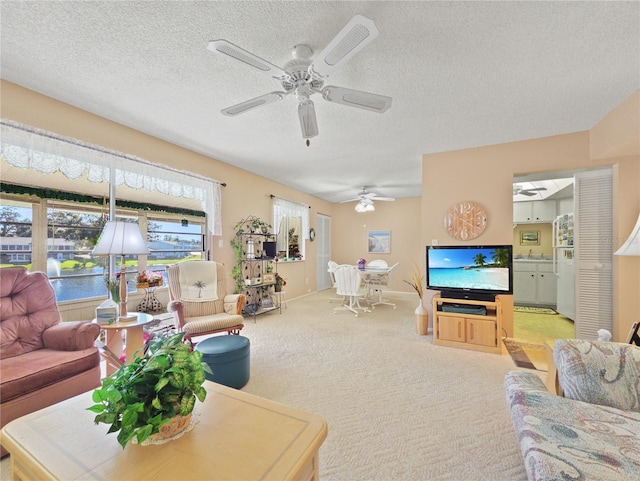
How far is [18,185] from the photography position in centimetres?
276

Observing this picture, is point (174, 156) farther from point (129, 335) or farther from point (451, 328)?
point (451, 328)

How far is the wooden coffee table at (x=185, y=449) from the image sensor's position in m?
0.89

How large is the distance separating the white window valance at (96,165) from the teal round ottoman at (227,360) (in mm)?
2112

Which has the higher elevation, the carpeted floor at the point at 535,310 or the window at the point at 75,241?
the window at the point at 75,241

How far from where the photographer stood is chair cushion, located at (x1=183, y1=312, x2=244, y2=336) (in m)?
2.81

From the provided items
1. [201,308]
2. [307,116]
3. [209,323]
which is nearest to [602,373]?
[307,116]

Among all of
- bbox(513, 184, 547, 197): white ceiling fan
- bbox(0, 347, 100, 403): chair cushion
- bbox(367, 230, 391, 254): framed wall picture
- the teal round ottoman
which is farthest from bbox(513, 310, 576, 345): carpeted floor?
bbox(0, 347, 100, 403): chair cushion

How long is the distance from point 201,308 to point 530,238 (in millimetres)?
6843

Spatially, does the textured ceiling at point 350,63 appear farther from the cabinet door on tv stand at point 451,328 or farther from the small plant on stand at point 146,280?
the cabinet door on tv stand at point 451,328

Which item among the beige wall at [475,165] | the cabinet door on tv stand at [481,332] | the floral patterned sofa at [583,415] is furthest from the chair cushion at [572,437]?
the beige wall at [475,165]

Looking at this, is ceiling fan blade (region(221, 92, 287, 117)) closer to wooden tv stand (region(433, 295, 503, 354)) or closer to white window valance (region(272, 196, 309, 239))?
wooden tv stand (region(433, 295, 503, 354))

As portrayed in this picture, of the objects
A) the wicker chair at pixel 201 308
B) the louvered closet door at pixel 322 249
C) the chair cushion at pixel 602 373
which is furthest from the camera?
the louvered closet door at pixel 322 249

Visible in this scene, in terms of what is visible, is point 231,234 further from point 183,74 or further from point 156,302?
point 183,74

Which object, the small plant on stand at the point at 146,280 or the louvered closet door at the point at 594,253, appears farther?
the louvered closet door at the point at 594,253
